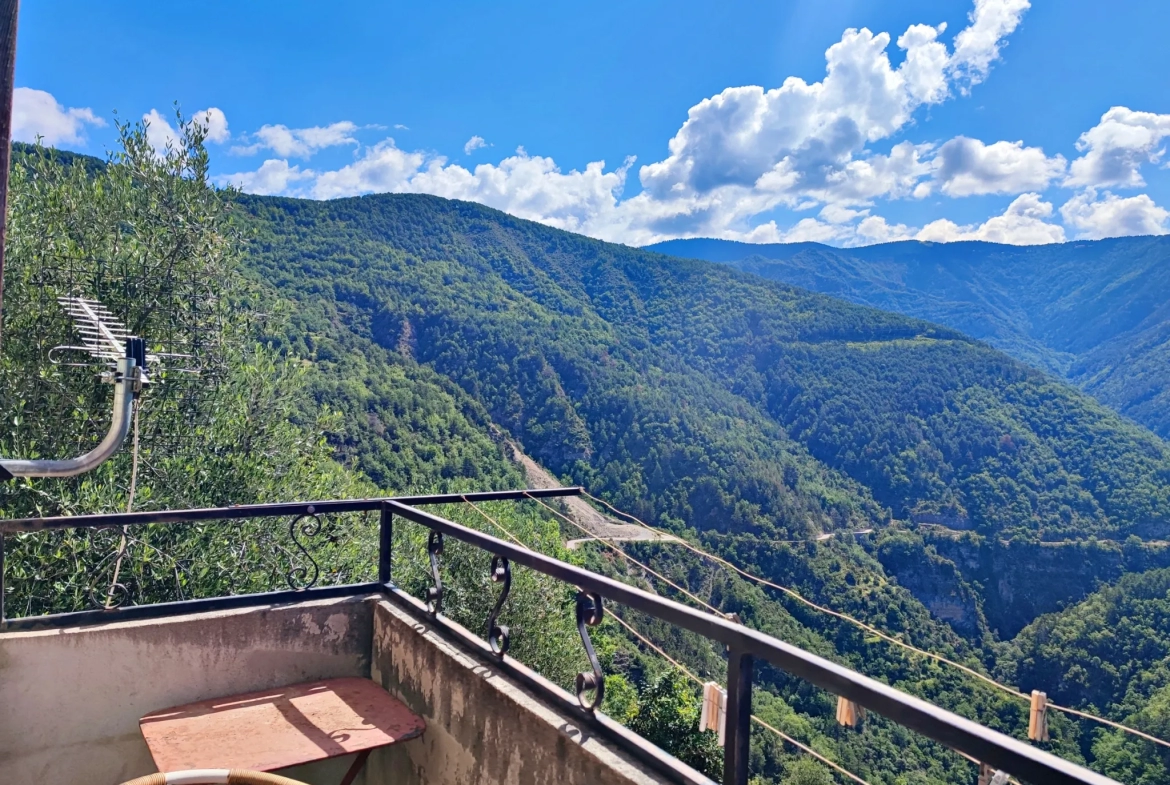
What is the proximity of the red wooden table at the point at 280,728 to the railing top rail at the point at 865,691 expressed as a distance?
933 mm

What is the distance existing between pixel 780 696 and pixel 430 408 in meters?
31.4

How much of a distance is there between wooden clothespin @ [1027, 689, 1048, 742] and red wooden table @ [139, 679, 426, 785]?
7.68 feet

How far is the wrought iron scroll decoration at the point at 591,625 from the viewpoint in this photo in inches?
65.5

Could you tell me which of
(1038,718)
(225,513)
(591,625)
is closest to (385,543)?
(225,513)

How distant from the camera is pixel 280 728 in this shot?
2.23 meters

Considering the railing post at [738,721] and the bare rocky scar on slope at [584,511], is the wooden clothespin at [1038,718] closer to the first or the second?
the railing post at [738,721]

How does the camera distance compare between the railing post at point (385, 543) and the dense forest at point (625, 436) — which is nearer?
the railing post at point (385, 543)

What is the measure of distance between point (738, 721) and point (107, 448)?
1.54 meters

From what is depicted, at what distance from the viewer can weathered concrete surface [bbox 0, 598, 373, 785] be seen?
2.20 metres

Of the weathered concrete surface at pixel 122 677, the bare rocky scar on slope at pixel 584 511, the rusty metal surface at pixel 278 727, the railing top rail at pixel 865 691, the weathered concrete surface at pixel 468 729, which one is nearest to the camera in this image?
the railing top rail at pixel 865 691

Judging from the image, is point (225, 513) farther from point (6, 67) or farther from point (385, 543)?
point (6, 67)

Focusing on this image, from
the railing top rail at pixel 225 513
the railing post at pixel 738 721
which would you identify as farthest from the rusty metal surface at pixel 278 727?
the railing post at pixel 738 721

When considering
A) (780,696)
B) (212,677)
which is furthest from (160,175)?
(780,696)

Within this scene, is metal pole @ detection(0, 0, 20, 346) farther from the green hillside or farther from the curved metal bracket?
the green hillside
